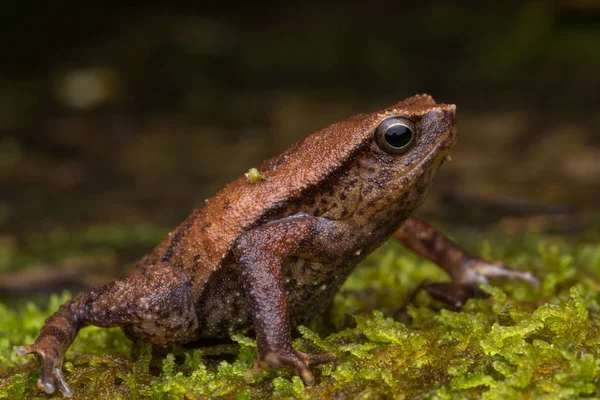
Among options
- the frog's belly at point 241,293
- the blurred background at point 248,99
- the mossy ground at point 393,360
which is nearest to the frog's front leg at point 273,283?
the mossy ground at point 393,360

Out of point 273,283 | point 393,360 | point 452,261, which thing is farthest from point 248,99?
point 393,360

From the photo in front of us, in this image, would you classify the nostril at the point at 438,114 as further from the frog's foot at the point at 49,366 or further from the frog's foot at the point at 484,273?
the frog's foot at the point at 49,366

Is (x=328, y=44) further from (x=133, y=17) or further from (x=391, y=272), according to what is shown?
(x=391, y=272)

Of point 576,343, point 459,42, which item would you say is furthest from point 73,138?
point 576,343

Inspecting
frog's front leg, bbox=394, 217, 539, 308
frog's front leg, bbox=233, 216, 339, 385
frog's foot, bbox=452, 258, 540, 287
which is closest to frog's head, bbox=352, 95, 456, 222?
frog's front leg, bbox=233, 216, 339, 385

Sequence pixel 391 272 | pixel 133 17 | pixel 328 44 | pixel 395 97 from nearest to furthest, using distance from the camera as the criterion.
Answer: pixel 391 272 < pixel 395 97 < pixel 328 44 < pixel 133 17

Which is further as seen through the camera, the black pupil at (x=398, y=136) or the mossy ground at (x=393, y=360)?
the black pupil at (x=398, y=136)

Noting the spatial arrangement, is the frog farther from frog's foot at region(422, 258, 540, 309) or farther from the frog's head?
frog's foot at region(422, 258, 540, 309)
